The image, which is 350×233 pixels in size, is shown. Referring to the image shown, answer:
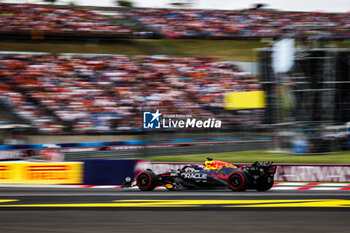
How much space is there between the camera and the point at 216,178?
1162 cm

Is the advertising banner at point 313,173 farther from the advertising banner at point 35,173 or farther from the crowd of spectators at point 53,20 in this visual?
the crowd of spectators at point 53,20

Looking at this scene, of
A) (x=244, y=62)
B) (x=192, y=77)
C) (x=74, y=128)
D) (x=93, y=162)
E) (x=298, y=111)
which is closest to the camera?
(x=93, y=162)

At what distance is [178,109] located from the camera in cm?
2073

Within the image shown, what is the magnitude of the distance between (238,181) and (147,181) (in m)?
2.20

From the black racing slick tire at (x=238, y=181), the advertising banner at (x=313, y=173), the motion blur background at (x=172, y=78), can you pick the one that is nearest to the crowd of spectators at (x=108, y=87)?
the motion blur background at (x=172, y=78)

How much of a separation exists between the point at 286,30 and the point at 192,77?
23.3 ft

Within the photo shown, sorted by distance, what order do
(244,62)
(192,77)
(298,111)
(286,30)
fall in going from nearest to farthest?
(298,111) < (192,77) < (244,62) < (286,30)

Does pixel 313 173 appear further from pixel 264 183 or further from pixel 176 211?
pixel 176 211

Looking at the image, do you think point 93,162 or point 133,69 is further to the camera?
point 133,69

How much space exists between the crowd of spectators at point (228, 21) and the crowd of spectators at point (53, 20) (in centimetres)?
202

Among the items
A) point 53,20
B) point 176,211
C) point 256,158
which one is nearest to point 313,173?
point 256,158

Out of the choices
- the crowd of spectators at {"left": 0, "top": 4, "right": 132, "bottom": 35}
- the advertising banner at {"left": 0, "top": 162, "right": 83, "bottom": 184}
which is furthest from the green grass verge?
the crowd of spectators at {"left": 0, "top": 4, "right": 132, "bottom": 35}

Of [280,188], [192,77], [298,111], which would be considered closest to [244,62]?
[192,77]

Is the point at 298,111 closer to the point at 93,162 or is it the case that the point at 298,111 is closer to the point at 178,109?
the point at 178,109
